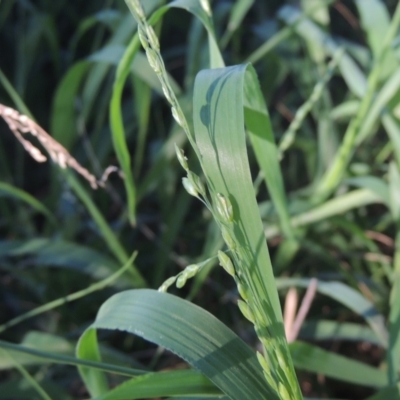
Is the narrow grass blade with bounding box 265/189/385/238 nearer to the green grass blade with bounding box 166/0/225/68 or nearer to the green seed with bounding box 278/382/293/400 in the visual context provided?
the green grass blade with bounding box 166/0/225/68

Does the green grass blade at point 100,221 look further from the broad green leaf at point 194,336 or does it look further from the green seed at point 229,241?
the green seed at point 229,241

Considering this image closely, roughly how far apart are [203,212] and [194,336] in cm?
60

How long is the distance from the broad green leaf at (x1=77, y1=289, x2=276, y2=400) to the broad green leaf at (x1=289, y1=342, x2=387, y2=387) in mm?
184

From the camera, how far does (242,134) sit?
42cm

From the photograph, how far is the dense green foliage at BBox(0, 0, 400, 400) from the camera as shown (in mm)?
431

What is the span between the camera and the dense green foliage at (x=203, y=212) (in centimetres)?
43

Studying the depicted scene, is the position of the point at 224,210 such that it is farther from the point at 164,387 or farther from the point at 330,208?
the point at 330,208

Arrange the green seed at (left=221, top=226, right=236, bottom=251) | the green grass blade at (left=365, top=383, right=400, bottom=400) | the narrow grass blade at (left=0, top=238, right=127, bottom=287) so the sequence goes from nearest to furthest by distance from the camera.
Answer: the green seed at (left=221, top=226, right=236, bottom=251), the green grass blade at (left=365, top=383, right=400, bottom=400), the narrow grass blade at (left=0, top=238, right=127, bottom=287)

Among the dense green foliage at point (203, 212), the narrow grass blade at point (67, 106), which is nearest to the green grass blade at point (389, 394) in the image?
the dense green foliage at point (203, 212)

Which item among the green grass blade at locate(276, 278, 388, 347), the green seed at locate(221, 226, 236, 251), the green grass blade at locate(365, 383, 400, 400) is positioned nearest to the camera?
the green seed at locate(221, 226, 236, 251)

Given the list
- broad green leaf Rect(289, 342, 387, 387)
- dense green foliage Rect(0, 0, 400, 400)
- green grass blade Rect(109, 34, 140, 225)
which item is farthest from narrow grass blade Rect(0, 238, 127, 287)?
broad green leaf Rect(289, 342, 387, 387)

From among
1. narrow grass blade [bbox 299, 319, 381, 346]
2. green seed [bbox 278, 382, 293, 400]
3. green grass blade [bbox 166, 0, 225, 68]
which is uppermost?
green grass blade [bbox 166, 0, 225, 68]

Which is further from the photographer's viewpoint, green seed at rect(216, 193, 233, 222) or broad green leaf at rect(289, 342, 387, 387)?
broad green leaf at rect(289, 342, 387, 387)

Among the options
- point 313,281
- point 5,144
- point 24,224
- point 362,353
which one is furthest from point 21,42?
point 362,353
